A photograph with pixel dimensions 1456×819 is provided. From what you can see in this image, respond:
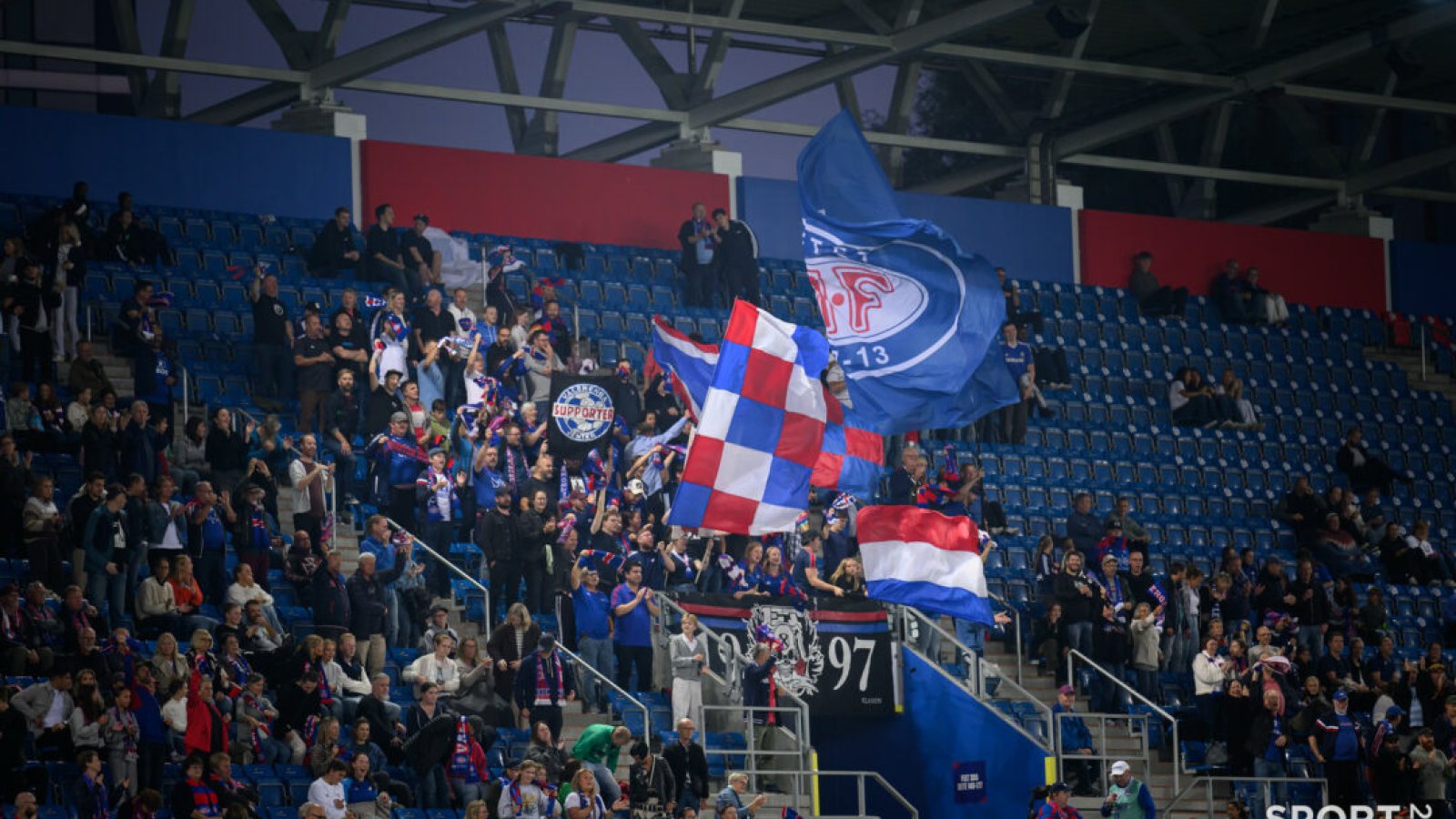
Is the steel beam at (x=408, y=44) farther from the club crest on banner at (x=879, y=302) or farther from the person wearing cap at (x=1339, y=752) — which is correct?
the person wearing cap at (x=1339, y=752)

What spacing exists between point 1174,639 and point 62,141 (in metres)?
14.1

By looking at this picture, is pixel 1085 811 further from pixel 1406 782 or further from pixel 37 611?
pixel 37 611

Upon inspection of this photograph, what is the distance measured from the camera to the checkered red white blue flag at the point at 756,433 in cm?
1900

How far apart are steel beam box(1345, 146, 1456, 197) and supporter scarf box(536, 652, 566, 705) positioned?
20238 millimetres

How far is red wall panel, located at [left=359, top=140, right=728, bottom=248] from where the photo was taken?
30.3 metres

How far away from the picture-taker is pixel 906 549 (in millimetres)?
→ 19219

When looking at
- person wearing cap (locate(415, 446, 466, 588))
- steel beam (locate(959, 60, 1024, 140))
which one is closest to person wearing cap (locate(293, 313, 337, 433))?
person wearing cap (locate(415, 446, 466, 588))

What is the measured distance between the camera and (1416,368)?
3644cm

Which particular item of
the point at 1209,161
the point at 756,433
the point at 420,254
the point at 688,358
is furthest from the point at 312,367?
the point at 1209,161

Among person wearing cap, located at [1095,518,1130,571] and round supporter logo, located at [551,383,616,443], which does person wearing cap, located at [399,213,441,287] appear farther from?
person wearing cap, located at [1095,518,1130,571]

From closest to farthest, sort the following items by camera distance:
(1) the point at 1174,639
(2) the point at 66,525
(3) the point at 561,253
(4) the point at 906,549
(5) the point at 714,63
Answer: (4) the point at 906,549
(2) the point at 66,525
(1) the point at 1174,639
(3) the point at 561,253
(5) the point at 714,63

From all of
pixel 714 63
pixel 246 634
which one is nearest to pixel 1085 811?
pixel 246 634

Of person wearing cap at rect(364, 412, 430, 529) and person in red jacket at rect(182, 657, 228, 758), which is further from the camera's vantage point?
person wearing cap at rect(364, 412, 430, 529)

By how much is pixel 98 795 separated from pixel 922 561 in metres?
6.62
